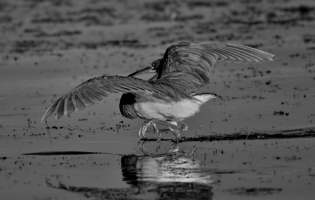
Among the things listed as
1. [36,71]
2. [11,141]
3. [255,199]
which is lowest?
[255,199]

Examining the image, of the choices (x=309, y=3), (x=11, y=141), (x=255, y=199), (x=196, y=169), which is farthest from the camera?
(x=309, y=3)

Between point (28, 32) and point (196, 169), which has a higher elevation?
point (28, 32)

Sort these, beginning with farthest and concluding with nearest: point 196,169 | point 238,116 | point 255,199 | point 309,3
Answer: point 309,3 → point 238,116 → point 196,169 → point 255,199

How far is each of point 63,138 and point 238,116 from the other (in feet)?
8.49

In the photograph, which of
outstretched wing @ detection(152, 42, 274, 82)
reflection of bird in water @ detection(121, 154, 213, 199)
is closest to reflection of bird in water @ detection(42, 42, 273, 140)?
outstretched wing @ detection(152, 42, 274, 82)

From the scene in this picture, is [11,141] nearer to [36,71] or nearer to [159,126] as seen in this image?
[159,126]

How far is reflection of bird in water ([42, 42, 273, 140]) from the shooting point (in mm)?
9117

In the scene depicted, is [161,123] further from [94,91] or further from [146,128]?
[94,91]

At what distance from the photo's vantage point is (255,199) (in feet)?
26.6

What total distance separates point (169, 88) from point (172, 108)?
34 cm

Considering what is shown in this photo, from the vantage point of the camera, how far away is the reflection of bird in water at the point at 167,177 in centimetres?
841

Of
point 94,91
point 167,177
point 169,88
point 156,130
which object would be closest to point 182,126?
point 156,130

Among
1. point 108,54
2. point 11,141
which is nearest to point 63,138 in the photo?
point 11,141

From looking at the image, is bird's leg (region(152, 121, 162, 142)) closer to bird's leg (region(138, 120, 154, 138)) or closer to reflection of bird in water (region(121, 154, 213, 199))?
bird's leg (region(138, 120, 154, 138))
